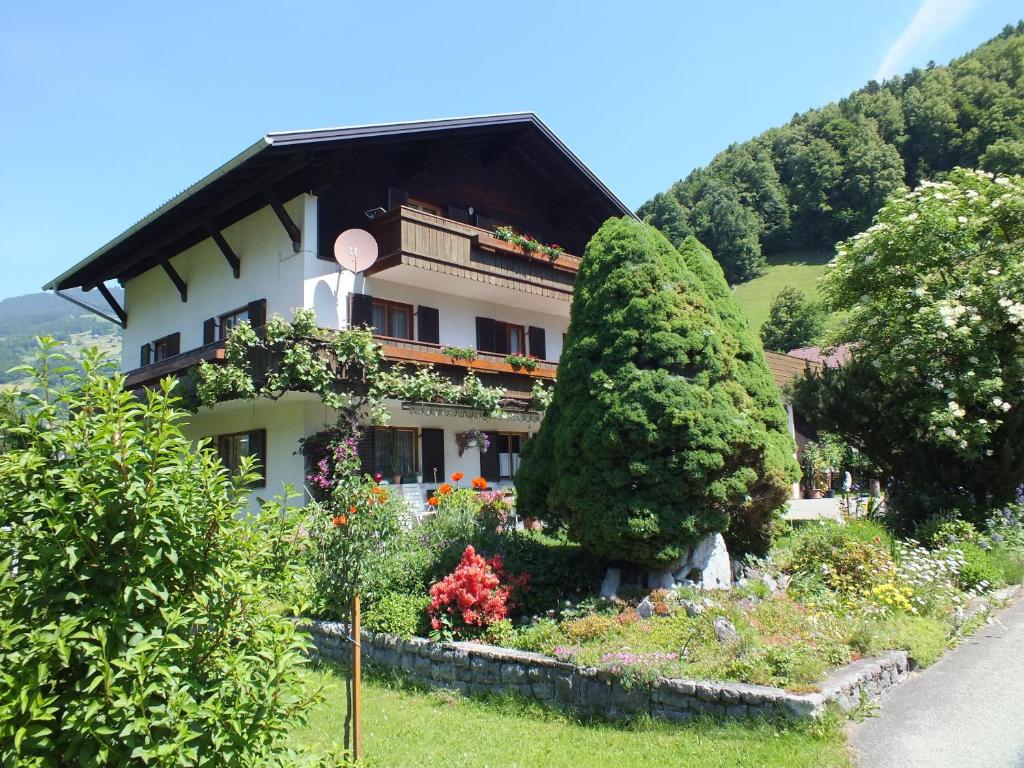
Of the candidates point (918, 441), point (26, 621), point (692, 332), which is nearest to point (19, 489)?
point (26, 621)

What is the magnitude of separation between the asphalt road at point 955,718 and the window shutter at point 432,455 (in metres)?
11.8

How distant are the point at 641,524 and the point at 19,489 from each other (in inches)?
229

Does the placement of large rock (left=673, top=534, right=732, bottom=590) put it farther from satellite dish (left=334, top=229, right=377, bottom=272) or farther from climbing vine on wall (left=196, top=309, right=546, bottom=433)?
satellite dish (left=334, top=229, right=377, bottom=272)

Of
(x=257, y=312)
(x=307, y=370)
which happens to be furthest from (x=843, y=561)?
(x=257, y=312)

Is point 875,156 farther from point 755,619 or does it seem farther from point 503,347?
point 755,619

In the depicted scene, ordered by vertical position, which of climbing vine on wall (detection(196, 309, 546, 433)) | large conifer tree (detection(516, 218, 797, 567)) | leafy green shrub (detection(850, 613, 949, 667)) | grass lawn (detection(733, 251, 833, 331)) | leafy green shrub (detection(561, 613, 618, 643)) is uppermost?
grass lawn (detection(733, 251, 833, 331))

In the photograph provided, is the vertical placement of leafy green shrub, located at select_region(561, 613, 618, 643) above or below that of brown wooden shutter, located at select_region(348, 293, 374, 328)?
below

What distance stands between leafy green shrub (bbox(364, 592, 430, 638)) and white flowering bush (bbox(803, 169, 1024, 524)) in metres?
9.75

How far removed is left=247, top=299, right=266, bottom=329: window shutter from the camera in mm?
16281

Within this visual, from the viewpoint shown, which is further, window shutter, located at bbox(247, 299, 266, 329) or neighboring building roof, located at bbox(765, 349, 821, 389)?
neighboring building roof, located at bbox(765, 349, 821, 389)

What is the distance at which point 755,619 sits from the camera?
7.00 meters

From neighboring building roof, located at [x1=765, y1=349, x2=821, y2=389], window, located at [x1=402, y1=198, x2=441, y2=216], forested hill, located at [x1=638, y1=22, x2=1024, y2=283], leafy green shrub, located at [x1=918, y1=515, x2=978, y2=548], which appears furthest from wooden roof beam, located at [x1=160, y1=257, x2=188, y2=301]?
forested hill, located at [x1=638, y1=22, x2=1024, y2=283]

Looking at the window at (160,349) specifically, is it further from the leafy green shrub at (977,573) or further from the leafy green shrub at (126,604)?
the leafy green shrub at (977,573)

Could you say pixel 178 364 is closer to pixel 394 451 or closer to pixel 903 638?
pixel 394 451
